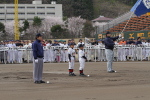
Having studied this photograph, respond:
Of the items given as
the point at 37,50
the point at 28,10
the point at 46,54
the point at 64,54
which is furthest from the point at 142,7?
the point at 28,10

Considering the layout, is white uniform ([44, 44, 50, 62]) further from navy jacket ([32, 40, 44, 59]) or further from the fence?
navy jacket ([32, 40, 44, 59])

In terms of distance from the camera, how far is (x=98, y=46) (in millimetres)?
31094

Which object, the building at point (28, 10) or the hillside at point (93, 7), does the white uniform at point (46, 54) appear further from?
the building at point (28, 10)

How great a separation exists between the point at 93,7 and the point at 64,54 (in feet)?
273

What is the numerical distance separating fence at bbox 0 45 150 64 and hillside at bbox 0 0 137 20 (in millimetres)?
70664

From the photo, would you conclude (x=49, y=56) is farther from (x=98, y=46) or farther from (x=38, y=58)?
(x=38, y=58)

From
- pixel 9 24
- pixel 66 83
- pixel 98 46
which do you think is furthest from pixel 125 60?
pixel 9 24

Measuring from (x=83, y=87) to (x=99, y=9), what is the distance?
103895mm

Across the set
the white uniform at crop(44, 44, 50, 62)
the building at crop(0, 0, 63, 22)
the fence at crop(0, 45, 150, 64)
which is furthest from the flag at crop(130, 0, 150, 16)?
the building at crop(0, 0, 63, 22)

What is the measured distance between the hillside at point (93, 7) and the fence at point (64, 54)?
232 feet

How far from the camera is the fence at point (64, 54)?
29.3 m

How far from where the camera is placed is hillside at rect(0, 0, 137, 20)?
4035 inches

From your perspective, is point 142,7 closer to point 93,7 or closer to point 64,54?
point 64,54

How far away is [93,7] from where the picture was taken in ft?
367
